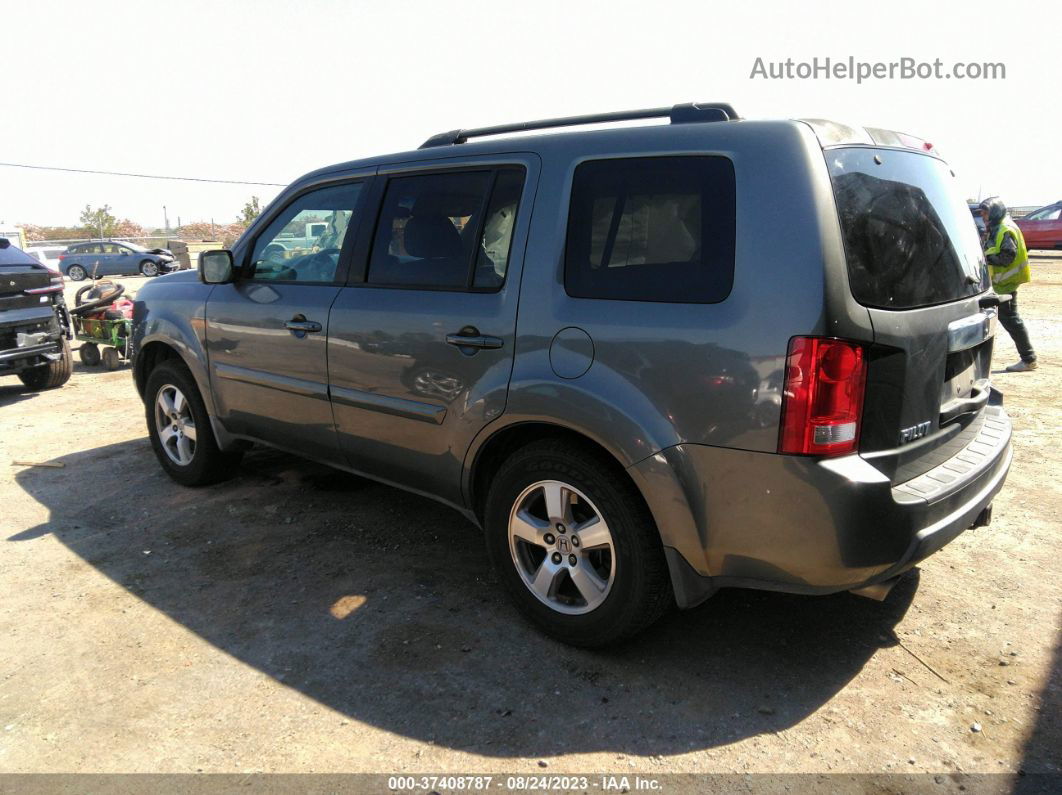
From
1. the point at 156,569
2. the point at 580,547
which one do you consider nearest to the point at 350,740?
the point at 580,547

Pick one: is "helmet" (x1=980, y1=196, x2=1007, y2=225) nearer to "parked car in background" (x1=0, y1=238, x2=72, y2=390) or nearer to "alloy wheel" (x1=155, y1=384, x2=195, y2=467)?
"alloy wheel" (x1=155, y1=384, x2=195, y2=467)

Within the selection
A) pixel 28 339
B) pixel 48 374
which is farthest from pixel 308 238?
pixel 48 374

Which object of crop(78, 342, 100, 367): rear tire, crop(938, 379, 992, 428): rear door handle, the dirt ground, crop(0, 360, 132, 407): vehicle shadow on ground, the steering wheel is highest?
the steering wheel

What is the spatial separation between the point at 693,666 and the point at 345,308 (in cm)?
224

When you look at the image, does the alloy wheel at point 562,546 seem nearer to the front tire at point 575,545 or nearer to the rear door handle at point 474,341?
the front tire at point 575,545

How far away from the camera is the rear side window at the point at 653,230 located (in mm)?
2492

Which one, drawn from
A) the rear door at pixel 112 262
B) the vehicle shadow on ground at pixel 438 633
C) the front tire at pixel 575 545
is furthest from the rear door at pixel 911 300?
the rear door at pixel 112 262

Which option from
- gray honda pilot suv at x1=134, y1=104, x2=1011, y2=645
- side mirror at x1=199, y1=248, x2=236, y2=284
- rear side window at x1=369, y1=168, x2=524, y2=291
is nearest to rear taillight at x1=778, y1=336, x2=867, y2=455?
gray honda pilot suv at x1=134, y1=104, x2=1011, y2=645

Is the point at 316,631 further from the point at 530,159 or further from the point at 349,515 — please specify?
the point at 530,159

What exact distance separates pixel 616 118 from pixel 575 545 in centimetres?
173

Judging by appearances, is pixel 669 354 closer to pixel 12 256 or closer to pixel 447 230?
pixel 447 230

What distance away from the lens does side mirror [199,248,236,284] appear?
4266mm

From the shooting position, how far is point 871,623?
318 centimetres

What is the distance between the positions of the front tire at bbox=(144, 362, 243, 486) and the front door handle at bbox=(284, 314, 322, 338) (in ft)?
3.88
